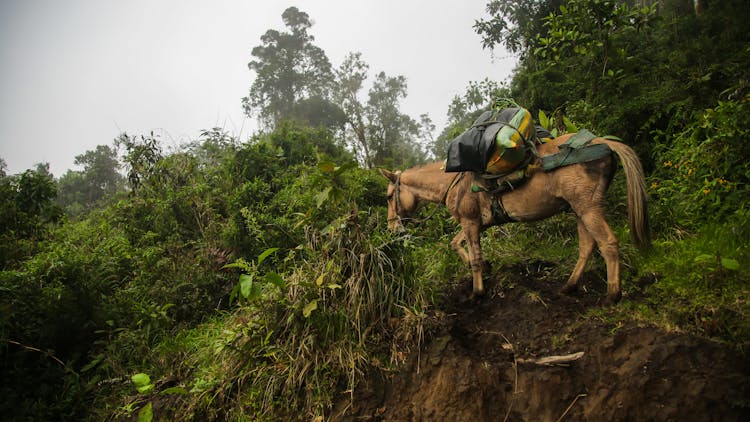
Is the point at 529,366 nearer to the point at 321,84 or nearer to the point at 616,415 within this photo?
the point at 616,415

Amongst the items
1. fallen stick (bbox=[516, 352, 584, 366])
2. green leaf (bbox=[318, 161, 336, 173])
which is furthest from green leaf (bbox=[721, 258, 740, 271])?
green leaf (bbox=[318, 161, 336, 173])

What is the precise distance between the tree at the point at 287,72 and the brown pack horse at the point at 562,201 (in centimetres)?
2622

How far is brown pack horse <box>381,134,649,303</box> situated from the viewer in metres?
3.02

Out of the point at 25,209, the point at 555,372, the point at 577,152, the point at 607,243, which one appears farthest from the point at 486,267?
the point at 25,209

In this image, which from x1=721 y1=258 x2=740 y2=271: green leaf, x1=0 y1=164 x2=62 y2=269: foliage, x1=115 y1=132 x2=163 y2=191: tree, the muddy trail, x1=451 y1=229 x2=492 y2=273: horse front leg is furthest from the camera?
x1=115 y1=132 x2=163 y2=191: tree

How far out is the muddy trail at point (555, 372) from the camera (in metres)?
2.40

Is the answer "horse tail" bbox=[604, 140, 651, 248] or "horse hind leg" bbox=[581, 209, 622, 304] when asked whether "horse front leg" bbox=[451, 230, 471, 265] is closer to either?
"horse hind leg" bbox=[581, 209, 622, 304]

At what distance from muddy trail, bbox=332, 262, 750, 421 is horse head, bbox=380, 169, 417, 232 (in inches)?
55.9

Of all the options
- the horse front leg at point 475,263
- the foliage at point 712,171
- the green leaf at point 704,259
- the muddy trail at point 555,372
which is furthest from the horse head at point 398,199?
the foliage at point 712,171

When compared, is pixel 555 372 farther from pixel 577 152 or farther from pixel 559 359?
pixel 577 152

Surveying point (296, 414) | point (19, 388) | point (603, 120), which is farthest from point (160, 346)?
point (603, 120)

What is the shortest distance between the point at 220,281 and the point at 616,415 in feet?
17.6

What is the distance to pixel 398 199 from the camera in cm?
461

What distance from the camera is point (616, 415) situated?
97.1 inches
